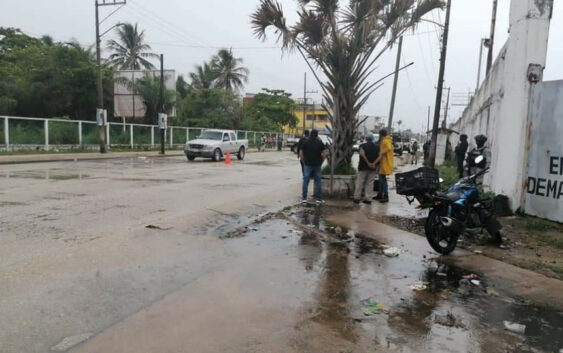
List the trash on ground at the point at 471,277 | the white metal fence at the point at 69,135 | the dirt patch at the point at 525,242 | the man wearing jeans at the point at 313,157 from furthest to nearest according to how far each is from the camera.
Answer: the white metal fence at the point at 69,135 < the man wearing jeans at the point at 313,157 < the dirt patch at the point at 525,242 < the trash on ground at the point at 471,277

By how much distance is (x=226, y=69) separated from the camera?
189ft

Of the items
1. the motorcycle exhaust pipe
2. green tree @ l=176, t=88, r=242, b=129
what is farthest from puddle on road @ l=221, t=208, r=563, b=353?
green tree @ l=176, t=88, r=242, b=129

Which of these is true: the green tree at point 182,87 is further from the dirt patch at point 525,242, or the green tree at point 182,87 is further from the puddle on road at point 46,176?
the dirt patch at point 525,242

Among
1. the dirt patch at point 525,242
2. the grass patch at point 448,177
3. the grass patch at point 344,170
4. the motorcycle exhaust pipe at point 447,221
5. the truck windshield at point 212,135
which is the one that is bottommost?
the dirt patch at point 525,242

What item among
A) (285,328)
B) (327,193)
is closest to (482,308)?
(285,328)

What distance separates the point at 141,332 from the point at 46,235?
391cm

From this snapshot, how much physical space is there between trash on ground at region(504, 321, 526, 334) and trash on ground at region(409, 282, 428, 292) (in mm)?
1029

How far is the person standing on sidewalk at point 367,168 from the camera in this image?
10894 mm

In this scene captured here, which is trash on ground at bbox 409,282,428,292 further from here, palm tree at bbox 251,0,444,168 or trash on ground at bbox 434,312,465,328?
palm tree at bbox 251,0,444,168

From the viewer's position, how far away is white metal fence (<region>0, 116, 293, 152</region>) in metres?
25.6

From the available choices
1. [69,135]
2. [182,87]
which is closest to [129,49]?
[182,87]

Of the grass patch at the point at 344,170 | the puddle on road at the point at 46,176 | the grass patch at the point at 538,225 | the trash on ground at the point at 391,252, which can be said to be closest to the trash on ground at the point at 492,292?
the trash on ground at the point at 391,252

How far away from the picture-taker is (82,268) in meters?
5.49

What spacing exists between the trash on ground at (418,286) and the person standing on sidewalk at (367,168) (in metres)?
5.68
